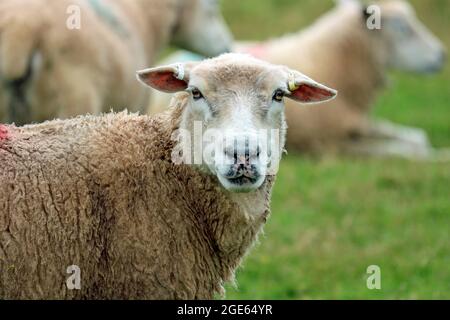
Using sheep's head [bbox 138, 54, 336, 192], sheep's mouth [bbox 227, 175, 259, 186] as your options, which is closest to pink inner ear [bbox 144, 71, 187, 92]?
sheep's head [bbox 138, 54, 336, 192]

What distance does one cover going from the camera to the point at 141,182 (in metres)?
5.13

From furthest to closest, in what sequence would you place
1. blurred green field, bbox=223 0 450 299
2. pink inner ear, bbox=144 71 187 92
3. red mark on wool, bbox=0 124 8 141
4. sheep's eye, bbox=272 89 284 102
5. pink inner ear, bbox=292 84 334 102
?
blurred green field, bbox=223 0 450 299 → pink inner ear, bbox=292 84 334 102 → pink inner ear, bbox=144 71 187 92 → sheep's eye, bbox=272 89 284 102 → red mark on wool, bbox=0 124 8 141

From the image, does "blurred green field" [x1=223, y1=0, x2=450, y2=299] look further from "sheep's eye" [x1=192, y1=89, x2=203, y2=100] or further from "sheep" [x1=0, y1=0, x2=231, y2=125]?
"sheep" [x1=0, y1=0, x2=231, y2=125]

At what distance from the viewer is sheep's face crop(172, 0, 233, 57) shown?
1080 cm

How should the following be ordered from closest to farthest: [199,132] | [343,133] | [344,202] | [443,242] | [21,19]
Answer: [199,132] → [21,19] → [443,242] → [344,202] → [343,133]

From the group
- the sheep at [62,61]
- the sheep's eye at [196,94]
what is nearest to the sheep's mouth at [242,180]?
the sheep's eye at [196,94]

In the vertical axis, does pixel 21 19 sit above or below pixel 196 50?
below

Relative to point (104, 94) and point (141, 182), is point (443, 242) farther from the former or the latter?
point (141, 182)

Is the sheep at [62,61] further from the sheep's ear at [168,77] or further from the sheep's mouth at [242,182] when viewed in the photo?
the sheep's mouth at [242,182]

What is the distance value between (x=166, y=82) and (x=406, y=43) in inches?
324

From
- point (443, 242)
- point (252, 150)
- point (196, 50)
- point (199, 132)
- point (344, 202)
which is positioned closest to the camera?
point (252, 150)

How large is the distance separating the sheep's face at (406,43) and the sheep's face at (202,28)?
2760mm
